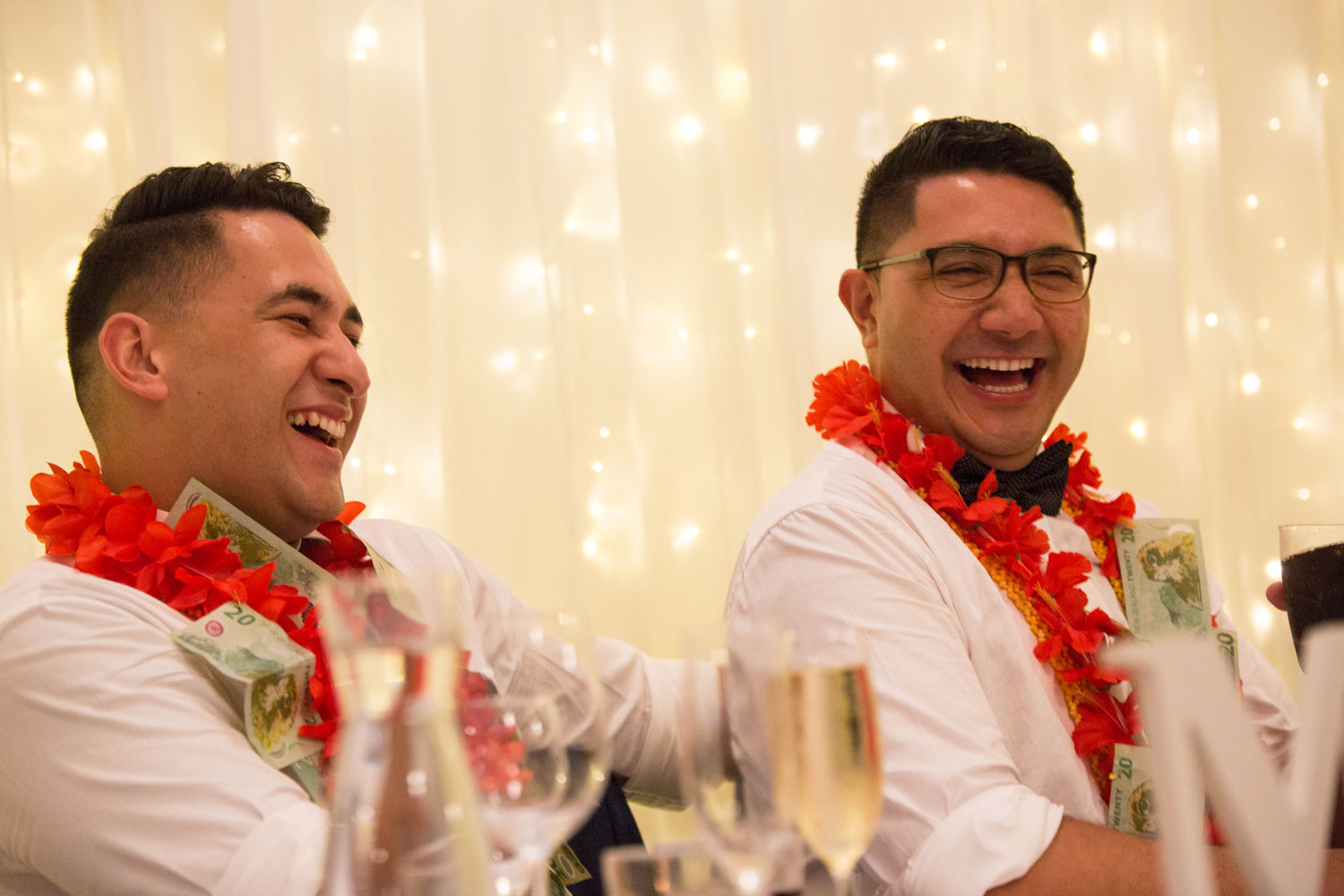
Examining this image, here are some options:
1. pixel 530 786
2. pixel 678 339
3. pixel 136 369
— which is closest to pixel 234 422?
pixel 136 369

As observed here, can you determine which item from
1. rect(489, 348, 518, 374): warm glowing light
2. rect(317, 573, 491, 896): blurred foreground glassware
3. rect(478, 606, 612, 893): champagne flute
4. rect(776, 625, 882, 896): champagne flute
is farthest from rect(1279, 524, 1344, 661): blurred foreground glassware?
rect(489, 348, 518, 374): warm glowing light

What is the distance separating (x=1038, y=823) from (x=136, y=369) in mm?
1250

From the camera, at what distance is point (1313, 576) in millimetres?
960

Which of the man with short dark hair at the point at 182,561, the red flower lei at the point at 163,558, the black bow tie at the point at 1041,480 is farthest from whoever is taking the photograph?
the black bow tie at the point at 1041,480

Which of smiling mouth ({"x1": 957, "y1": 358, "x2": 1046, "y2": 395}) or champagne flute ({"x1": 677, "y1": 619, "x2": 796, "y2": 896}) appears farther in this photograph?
smiling mouth ({"x1": 957, "y1": 358, "x2": 1046, "y2": 395})

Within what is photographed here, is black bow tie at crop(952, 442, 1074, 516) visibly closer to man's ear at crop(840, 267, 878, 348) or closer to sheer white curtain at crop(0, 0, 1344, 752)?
man's ear at crop(840, 267, 878, 348)

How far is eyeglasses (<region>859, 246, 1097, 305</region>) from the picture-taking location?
67.6 inches

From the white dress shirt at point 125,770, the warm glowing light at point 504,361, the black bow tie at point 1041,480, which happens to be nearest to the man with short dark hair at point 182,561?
the white dress shirt at point 125,770

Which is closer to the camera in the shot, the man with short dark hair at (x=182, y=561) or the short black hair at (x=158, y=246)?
the man with short dark hair at (x=182, y=561)

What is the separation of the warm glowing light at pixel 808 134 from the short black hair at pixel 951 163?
1002 millimetres

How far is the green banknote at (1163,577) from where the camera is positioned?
1.68 metres

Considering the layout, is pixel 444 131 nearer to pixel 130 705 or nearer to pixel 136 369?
pixel 136 369

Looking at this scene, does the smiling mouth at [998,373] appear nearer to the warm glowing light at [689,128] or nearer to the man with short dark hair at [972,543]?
the man with short dark hair at [972,543]

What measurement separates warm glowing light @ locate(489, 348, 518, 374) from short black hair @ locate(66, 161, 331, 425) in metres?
0.98
